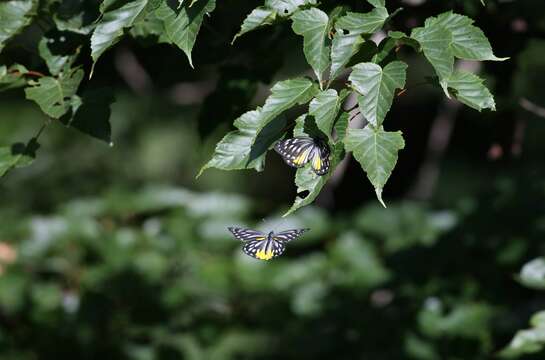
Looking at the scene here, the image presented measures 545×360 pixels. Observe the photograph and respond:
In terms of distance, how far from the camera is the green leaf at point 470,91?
1.58 meters

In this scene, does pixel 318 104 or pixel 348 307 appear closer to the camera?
pixel 318 104

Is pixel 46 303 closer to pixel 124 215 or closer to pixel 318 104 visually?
pixel 124 215

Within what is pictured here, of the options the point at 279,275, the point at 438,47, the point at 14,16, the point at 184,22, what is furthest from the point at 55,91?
the point at 279,275

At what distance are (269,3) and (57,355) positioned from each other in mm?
2226

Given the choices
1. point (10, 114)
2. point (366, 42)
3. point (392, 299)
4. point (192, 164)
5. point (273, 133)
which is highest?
point (366, 42)

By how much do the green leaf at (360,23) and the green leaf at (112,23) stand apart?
14.1 inches

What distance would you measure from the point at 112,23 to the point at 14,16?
0.35 metres

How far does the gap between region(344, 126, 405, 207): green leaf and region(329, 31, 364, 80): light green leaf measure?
117 mm

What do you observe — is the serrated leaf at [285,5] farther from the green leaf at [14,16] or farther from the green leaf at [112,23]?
the green leaf at [14,16]

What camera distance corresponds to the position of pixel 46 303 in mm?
3527

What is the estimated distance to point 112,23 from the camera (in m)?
1.67

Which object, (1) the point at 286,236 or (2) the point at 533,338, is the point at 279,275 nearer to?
(2) the point at 533,338

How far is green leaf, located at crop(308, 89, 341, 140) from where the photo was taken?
4.94 ft

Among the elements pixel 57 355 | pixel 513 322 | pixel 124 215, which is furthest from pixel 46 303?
pixel 513 322
